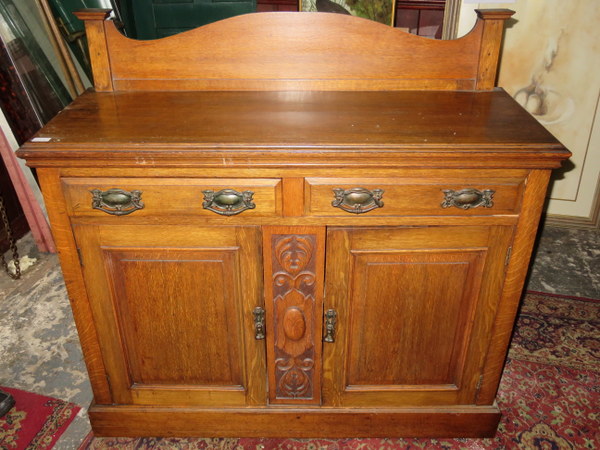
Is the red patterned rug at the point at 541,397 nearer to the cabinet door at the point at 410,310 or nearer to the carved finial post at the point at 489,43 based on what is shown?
the cabinet door at the point at 410,310

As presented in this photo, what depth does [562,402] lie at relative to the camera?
2043 millimetres

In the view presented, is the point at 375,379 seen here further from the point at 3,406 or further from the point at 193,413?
the point at 3,406

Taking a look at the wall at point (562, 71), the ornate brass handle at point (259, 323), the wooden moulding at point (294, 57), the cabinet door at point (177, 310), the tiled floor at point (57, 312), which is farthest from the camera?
the wall at point (562, 71)

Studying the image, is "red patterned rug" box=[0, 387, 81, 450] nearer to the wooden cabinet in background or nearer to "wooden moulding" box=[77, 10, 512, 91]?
the wooden cabinet in background

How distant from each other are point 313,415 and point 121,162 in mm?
1115

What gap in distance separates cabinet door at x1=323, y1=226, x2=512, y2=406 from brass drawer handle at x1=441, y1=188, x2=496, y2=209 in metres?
0.09

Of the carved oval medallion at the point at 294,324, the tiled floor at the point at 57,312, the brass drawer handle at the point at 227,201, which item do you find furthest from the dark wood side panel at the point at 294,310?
the tiled floor at the point at 57,312

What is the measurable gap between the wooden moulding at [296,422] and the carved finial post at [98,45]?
3.83ft

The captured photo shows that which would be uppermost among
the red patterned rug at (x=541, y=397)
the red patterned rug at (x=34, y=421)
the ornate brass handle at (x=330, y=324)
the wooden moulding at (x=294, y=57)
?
the wooden moulding at (x=294, y=57)

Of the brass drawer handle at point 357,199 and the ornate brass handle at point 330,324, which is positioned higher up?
the brass drawer handle at point 357,199

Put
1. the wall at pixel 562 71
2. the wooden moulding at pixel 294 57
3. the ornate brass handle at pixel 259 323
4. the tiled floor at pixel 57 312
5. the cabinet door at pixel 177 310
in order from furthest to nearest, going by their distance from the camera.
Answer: the wall at pixel 562 71 → the tiled floor at pixel 57 312 → the wooden moulding at pixel 294 57 → the ornate brass handle at pixel 259 323 → the cabinet door at pixel 177 310

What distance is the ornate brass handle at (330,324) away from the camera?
165 centimetres

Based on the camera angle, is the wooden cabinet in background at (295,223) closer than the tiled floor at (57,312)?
Yes

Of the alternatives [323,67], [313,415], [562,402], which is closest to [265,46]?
[323,67]
